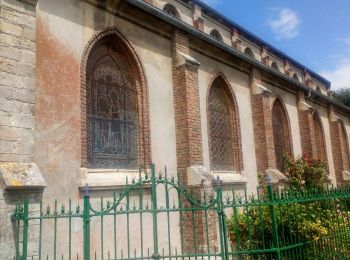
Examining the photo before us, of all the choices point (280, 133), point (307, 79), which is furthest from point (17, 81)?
point (307, 79)

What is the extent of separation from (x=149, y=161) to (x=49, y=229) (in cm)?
300

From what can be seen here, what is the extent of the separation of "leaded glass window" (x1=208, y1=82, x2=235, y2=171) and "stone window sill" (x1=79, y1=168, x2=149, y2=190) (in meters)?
3.89

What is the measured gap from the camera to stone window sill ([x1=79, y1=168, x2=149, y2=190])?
7.10 metres

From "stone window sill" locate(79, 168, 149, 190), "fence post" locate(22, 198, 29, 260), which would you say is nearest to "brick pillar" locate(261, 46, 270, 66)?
"stone window sill" locate(79, 168, 149, 190)

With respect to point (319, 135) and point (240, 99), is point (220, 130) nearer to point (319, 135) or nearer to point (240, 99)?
point (240, 99)

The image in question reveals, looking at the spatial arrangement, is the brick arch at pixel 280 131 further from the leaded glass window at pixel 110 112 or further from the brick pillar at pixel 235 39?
the leaded glass window at pixel 110 112

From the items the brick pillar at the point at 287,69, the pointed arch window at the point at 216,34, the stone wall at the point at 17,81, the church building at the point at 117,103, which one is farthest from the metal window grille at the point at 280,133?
the stone wall at the point at 17,81

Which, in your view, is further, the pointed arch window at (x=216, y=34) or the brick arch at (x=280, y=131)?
the pointed arch window at (x=216, y=34)

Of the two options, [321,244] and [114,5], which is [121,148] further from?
[321,244]

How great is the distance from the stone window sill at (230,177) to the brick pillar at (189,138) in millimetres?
1691

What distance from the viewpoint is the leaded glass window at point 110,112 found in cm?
789

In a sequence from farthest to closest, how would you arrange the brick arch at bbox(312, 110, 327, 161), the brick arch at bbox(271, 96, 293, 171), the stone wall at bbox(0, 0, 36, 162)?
the brick arch at bbox(312, 110, 327, 161) < the brick arch at bbox(271, 96, 293, 171) < the stone wall at bbox(0, 0, 36, 162)

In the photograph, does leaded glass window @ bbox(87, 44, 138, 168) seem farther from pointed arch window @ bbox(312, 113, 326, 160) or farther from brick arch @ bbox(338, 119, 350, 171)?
brick arch @ bbox(338, 119, 350, 171)

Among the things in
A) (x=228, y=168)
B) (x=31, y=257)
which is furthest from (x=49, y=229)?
(x=228, y=168)
